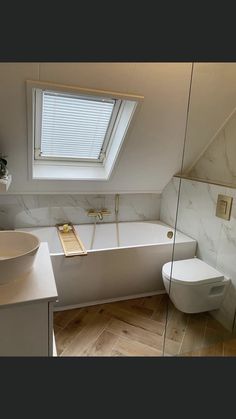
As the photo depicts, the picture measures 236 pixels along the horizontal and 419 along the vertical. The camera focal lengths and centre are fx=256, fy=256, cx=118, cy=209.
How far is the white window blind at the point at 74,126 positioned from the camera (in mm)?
2252

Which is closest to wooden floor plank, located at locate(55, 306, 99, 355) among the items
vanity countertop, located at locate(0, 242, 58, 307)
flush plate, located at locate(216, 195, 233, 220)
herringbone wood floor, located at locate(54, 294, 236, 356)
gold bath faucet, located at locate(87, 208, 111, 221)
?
herringbone wood floor, located at locate(54, 294, 236, 356)

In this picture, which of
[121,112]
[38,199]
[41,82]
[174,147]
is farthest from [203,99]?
[38,199]

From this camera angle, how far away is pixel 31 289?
126 cm

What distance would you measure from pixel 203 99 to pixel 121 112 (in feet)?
2.40

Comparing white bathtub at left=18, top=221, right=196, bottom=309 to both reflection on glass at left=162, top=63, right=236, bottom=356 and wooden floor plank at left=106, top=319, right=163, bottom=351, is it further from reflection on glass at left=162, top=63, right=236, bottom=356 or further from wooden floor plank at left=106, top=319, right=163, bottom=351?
wooden floor plank at left=106, top=319, right=163, bottom=351

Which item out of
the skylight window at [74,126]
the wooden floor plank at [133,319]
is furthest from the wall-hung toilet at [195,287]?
the skylight window at [74,126]

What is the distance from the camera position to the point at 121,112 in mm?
2371

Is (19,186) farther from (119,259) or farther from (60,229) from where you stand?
(119,259)

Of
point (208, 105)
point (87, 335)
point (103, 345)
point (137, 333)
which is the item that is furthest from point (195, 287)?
point (208, 105)

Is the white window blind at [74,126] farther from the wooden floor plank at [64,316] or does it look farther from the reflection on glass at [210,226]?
the wooden floor plank at [64,316]

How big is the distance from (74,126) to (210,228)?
1644 millimetres

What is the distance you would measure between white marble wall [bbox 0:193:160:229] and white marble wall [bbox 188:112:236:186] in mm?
812

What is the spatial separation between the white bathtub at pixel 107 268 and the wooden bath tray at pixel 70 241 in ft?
0.18

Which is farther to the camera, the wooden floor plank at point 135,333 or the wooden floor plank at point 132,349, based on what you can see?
the wooden floor plank at point 135,333
